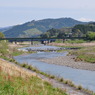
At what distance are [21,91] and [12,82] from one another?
3.32 metres

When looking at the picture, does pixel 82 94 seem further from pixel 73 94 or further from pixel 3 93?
pixel 3 93

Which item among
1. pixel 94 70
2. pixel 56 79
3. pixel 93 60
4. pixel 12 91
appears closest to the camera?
pixel 12 91

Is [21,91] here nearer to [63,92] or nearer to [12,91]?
[12,91]

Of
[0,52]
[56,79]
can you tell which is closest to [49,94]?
[56,79]

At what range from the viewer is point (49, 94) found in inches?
921

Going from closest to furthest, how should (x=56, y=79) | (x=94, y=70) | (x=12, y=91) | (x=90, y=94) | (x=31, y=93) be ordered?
(x=12, y=91) < (x=31, y=93) < (x=90, y=94) < (x=56, y=79) < (x=94, y=70)

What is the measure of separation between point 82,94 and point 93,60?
58.6 metres

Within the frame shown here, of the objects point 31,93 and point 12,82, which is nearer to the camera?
point 31,93

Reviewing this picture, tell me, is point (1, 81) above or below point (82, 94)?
above

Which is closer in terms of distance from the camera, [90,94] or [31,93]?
[31,93]

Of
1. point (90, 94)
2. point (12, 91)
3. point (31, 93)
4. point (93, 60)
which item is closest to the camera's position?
point (12, 91)

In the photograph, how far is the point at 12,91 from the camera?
1944cm

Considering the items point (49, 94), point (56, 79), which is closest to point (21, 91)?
point (49, 94)

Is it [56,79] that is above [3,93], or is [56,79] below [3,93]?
below
